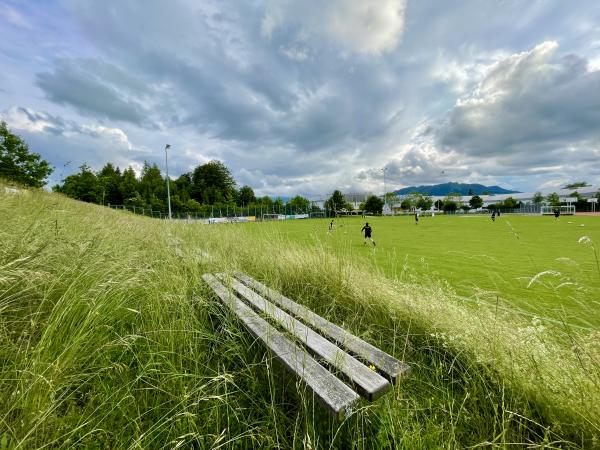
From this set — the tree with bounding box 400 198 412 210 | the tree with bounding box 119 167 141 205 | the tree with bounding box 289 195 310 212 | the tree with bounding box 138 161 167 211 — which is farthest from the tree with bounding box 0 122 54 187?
the tree with bounding box 400 198 412 210

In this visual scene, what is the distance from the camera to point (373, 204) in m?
79.5

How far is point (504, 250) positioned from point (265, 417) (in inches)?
516

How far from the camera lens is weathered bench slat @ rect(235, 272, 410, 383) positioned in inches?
70.2

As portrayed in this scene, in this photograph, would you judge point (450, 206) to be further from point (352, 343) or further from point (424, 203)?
point (352, 343)

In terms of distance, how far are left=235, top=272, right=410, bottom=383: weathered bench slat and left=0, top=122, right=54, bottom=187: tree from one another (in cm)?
3171

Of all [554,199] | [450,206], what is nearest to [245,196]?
[450,206]

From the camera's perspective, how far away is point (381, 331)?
9.63 ft

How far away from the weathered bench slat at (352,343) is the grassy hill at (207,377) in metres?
0.19

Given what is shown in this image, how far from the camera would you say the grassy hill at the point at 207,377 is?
4.78 feet

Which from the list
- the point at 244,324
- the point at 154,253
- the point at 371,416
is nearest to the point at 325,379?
the point at 371,416

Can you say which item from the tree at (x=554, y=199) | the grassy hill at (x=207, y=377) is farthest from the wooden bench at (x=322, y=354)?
the tree at (x=554, y=199)

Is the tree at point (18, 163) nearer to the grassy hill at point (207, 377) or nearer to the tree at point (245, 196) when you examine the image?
the grassy hill at point (207, 377)

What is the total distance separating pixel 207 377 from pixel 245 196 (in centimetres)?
8325

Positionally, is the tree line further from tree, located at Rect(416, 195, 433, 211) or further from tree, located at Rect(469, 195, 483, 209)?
tree, located at Rect(469, 195, 483, 209)
